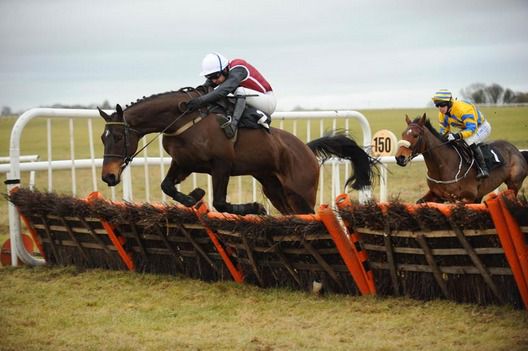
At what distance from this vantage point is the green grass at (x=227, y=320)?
4695 mm

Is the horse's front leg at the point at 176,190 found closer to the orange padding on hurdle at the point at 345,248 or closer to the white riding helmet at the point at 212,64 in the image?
the white riding helmet at the point at 212,64

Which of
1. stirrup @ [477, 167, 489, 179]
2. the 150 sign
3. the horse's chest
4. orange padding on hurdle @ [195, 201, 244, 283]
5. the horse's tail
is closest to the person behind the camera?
orange padding on hurdle @ [195, 201, 244, 283]

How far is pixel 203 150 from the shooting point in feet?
22.5

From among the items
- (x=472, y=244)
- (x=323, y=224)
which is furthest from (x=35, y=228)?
(x=472, y=244)

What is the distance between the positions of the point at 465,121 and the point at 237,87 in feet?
11.1

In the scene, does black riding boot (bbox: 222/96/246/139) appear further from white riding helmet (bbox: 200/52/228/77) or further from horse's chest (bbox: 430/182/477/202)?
horse's chest (bbox: 430/182/477/202)

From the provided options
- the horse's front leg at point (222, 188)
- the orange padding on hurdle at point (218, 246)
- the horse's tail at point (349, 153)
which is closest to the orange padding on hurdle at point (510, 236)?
the orange padding on hurdle at point (218, 246)

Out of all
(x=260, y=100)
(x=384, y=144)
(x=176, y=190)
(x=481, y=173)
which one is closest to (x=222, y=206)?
(x=176, y=190)

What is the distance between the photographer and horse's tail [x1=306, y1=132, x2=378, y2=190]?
805 centimetres

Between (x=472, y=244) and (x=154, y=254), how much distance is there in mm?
2956

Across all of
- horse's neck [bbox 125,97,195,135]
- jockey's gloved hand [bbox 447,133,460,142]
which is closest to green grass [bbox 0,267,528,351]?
horse's neck [bbox 125,97,195,135]

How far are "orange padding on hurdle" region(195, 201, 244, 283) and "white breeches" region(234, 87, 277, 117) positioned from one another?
125 cm

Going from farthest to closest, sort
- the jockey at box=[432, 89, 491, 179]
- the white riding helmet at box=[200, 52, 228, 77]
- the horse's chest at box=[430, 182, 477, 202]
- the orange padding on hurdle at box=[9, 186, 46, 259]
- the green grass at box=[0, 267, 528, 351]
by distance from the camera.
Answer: the horse's chest at box=[430, 182, 477, 202] → the jockey at box=[432, 89, 491, 179] → the orange padding on hurdle at box=[9, 186, 46, 259] → the white riding helmet at box=[200, 52, 228, 77] → the green grass at box=[0, 267, 528, 351]

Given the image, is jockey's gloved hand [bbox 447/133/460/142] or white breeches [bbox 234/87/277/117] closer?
white breeches [bbox 234/87/277/117]
